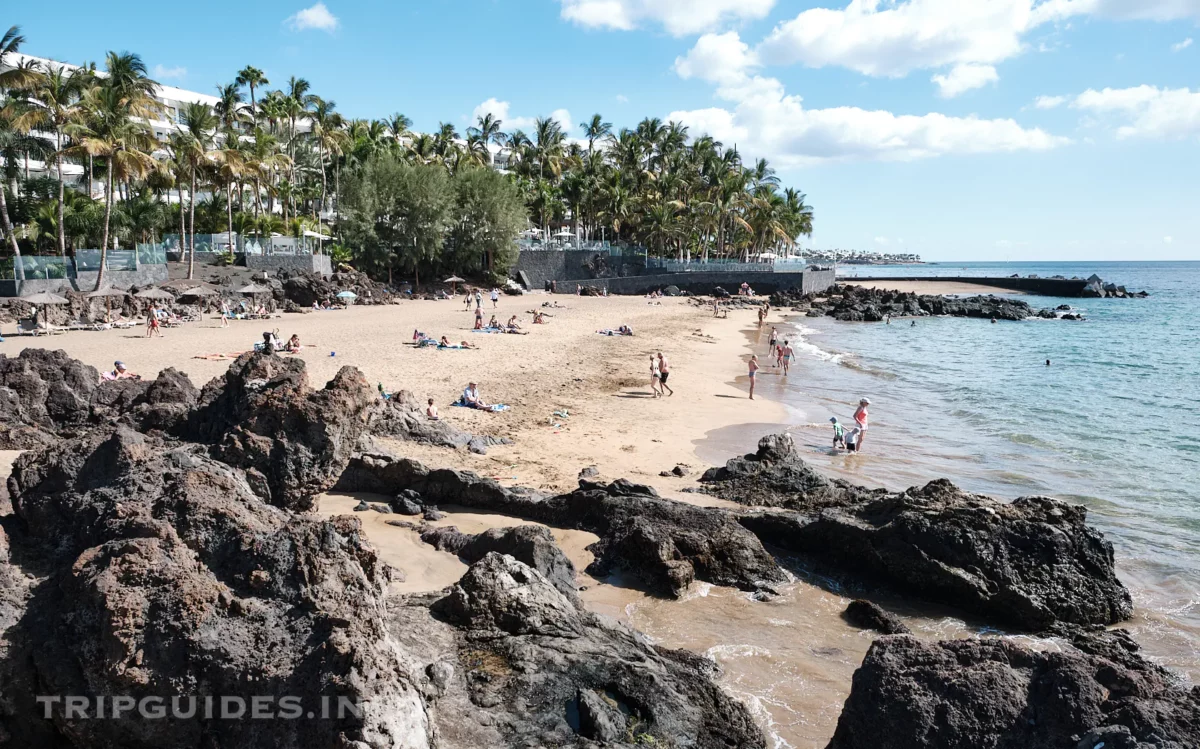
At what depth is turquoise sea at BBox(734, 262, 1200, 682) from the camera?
10.5 m

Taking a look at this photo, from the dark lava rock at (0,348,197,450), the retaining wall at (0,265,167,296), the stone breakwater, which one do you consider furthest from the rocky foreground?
the stone breakwater

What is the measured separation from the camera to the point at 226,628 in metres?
3.96

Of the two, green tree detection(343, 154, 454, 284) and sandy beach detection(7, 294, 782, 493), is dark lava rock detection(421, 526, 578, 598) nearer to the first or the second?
sandy beach detection(7, 294, 782, 493)

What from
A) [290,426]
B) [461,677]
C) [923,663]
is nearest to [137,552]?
[461,677]

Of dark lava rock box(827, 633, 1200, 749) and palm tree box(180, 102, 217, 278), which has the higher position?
palm tree box(180, 102, 217, 278)

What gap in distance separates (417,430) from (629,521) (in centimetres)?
546

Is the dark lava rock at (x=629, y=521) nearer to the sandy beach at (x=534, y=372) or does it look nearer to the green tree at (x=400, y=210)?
the sandy beach at (x=534, y=372)

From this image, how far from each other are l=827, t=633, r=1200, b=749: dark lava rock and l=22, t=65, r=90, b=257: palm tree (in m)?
38.0

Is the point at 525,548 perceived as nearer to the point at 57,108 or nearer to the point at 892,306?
the point at 57,108

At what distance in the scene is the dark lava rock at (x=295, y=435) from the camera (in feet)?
22.8

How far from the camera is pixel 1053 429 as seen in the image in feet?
63.3

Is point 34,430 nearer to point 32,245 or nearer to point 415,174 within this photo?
point 32,245

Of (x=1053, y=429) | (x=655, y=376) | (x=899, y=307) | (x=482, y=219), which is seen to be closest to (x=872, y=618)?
(x=655, y=376)

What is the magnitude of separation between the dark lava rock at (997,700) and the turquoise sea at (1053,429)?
4118 mm
